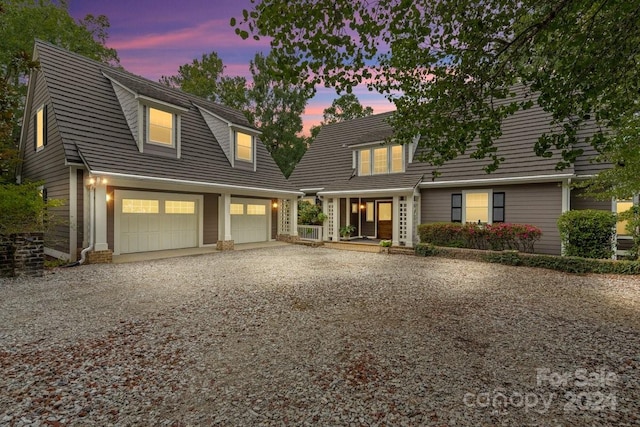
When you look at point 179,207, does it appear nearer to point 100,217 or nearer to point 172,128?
point 172,128

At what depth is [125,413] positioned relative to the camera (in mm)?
2578

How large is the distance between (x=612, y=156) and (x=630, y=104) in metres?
3.67

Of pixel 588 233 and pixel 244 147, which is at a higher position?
pixel 244 147

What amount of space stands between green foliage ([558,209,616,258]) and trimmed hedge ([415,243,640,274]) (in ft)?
2.04

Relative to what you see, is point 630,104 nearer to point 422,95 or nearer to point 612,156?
point 422,95

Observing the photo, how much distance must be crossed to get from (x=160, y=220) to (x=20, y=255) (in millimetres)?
4850

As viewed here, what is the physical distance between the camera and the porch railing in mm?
15945

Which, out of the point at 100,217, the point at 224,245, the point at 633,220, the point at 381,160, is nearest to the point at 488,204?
the point at 633,220

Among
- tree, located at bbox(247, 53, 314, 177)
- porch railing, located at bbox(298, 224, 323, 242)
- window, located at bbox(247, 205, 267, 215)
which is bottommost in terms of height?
porch railing, located at bbox(298, 224, 323, 242)

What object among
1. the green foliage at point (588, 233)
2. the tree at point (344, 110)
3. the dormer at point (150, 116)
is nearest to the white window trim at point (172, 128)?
the dormer at point (150, 116)

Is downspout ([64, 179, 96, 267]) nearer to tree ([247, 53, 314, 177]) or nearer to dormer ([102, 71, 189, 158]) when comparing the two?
dormer ([102, 71, 189, 158])

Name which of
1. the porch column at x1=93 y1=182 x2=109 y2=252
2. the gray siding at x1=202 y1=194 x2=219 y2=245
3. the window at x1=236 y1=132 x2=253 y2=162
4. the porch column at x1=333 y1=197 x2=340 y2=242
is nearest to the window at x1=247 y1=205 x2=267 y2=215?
the gray siding at x1=202 y1=194 x2=219 y2=245

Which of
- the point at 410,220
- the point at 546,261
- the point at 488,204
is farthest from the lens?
the point at 410,220

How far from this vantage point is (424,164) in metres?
14.4
